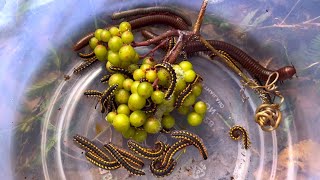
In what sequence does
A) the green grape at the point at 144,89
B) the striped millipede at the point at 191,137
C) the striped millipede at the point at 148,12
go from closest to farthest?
the green grape at the point at 144,89, the striped millipede at the point at 191,137, the striped millipede at the point at 148,12

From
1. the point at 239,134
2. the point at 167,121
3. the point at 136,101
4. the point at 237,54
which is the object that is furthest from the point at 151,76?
the point at 239,134

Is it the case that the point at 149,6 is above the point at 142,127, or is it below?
above

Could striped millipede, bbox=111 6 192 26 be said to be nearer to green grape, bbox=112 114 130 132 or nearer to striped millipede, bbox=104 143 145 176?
green grape, bbox=112 114 130 132

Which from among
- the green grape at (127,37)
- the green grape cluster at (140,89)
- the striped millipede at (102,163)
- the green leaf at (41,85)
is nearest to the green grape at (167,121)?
the green grape cluster at (140,89)

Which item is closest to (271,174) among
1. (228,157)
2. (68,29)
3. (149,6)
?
(228,157)

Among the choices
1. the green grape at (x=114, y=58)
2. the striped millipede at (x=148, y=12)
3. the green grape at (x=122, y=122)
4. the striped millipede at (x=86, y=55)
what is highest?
the striped millipede at (x=148, y=12)

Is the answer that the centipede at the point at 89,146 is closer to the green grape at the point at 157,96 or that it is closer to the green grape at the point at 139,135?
the green grape at the point at 139,135

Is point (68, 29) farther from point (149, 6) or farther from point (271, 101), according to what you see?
point (271, 101)

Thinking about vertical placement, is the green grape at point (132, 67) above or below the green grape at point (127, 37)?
below
